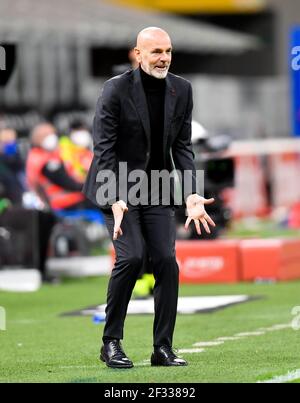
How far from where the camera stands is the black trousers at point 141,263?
29.2 ft

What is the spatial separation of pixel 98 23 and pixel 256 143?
538cm

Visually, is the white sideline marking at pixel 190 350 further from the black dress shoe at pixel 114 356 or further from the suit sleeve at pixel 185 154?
the suit sleeve at pixel 185 154

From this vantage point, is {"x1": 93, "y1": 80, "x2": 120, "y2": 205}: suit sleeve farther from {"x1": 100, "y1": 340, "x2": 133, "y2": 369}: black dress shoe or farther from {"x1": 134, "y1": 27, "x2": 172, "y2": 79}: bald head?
{"x1": 100, "y1": 340, "x2": 133, "y2": 369}: black dress shoe

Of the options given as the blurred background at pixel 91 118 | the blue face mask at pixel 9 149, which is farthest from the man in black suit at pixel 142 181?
the blue face mask at pixel 9 149

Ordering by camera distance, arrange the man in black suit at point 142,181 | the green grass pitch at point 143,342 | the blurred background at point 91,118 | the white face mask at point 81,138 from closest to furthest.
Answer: the green grass pitch at point 143,342 → the man in black suit at point 142,181 → the blurred background at point 91,118 → the white face mask at point 81,138

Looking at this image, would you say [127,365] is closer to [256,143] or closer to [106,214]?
[106,214]

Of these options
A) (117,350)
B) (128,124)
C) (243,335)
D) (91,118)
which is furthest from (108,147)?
(91,118)

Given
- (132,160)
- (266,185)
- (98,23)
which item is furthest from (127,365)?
(98,23)

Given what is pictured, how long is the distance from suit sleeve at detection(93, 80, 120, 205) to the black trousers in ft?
0.59

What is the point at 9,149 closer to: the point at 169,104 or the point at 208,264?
the point at 208,264

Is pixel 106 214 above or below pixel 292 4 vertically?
below

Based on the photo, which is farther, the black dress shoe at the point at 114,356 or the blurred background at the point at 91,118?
the blurred background at the point at 91,118

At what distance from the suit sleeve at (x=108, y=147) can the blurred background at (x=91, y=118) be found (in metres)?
1.97

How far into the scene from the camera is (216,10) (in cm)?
5047
